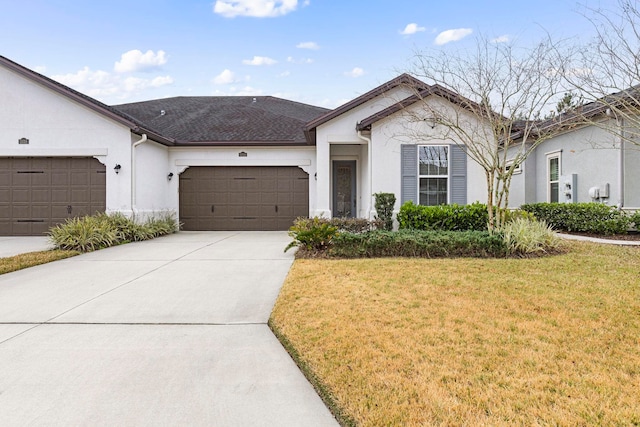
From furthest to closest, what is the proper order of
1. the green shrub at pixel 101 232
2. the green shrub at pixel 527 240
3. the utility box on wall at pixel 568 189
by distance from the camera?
the utility box on wall at pixel 568 189 < the green shrub at pixel 101 232 < the green shrub at pixel 527 240

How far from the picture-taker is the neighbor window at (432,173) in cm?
1139

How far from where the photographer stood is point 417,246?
26.0 feet

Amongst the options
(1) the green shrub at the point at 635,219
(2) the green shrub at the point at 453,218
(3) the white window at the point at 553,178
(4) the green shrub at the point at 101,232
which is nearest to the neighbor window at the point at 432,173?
(2) the green shrub at the point at 453,218

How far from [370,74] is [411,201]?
4.28 m

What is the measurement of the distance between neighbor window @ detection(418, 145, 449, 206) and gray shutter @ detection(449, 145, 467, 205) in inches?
7.0

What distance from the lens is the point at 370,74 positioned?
11.8 metres

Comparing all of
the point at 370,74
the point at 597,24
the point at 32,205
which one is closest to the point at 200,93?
the point at 32,205

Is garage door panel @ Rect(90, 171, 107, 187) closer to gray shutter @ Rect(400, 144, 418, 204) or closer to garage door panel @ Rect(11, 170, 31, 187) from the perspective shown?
garage door panel @ Rect(11, 170, 31, 187)

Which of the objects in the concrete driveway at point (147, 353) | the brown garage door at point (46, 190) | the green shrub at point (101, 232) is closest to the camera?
the concrete driveway at point (147, 353)

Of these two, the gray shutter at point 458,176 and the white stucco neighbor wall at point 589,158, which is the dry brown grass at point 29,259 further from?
the white stucco neighbor wall at point 589,158

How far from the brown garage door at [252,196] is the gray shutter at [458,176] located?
18.1 feet

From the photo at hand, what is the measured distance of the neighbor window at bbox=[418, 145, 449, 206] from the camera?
37.4 ft

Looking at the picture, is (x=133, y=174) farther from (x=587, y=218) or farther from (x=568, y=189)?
(x=568, y=189)

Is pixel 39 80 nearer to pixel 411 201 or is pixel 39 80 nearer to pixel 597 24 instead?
pixel 411 201
